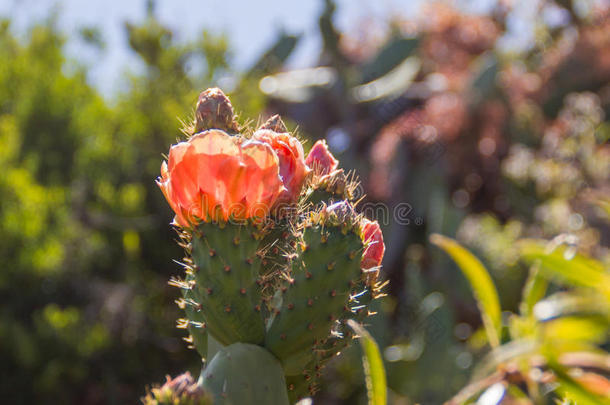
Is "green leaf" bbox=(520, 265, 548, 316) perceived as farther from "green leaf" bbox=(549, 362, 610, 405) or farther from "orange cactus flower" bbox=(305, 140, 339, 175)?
"orange cactus flower" bbox=(305, 140, 339, 175)

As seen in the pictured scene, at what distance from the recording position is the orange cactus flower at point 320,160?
1.10 meters

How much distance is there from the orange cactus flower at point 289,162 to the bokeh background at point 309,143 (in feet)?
5.68

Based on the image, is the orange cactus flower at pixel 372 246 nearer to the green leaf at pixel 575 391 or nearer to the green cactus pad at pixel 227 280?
the green cactus pad at pixel 227 280

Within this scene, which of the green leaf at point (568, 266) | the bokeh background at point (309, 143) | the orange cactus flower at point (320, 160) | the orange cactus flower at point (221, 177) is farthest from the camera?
the bokeh background at point (309, 143)

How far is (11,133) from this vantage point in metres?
3.88

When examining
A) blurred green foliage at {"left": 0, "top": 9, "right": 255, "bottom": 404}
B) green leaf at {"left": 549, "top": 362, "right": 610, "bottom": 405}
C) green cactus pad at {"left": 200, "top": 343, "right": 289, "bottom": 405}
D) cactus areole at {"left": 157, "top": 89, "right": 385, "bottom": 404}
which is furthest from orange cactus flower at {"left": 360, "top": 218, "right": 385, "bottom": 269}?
blurred green foliage at {"left": 0, "top": 9, "right": 255, "bottom": 404}

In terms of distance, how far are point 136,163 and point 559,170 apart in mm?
3081

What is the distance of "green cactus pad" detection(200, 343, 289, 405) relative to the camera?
2.90 feet

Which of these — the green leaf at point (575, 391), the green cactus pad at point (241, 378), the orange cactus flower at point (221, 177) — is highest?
the orange cactus flower at point (221, 177)

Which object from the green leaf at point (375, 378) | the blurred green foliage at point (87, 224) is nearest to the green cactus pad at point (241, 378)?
the green leaf at point (375, 378)

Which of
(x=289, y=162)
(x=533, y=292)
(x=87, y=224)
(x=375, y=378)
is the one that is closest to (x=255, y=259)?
(x=289, y=162)

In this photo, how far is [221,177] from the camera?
876 millimetres

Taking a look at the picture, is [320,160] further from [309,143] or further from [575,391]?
[309,143]

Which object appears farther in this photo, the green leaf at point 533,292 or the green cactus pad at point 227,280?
the green leaf at point 533,292
